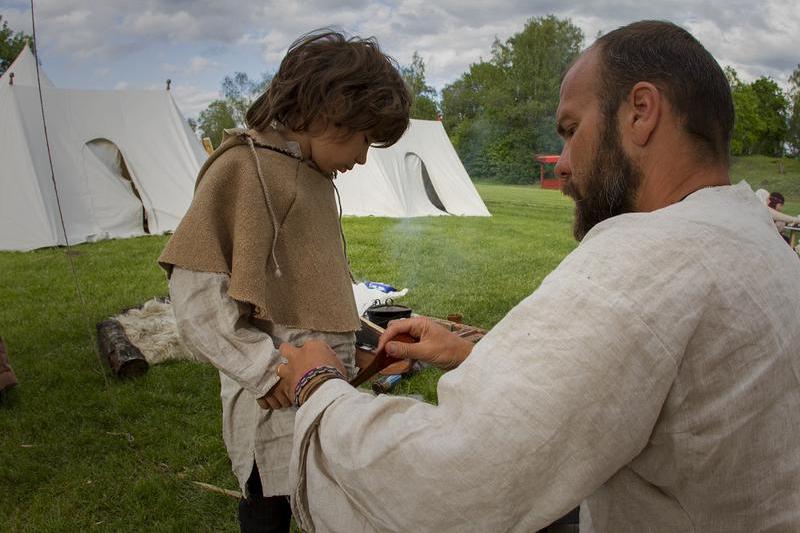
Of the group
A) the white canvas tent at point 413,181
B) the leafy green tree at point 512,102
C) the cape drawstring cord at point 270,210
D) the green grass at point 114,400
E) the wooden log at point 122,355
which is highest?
the leafy green tree at point 512,102

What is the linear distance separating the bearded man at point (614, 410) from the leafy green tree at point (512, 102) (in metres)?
26.3

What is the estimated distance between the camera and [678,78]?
1.05 metres

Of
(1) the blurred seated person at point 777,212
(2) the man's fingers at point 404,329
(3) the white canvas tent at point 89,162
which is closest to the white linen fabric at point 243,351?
(2) the man's fingers at point 404,329

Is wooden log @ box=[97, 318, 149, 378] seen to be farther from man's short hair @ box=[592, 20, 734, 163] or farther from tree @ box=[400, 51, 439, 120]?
tree @ box=[400, 51, 439, 120]

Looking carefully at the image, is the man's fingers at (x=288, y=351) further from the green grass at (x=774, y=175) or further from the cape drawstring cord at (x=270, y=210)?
the green grass at (x=774, y=175)

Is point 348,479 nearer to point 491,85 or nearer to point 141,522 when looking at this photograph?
point 141,522

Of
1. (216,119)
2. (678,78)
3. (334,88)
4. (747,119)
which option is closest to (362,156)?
(334,88)

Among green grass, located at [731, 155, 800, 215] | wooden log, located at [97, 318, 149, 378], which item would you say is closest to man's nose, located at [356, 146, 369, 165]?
wooden log, located at [97, 318, 149, 378]

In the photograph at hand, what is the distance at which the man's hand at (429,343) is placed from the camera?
1470 millimetres

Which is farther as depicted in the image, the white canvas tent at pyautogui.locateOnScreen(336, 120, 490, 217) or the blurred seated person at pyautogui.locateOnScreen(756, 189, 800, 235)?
the white canvas tent at pyautogui.locateOnScreen(336, 120, 490, 217)

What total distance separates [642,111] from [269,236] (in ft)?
3.18

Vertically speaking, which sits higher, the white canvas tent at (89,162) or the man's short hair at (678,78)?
the man's short hair at (678,78)

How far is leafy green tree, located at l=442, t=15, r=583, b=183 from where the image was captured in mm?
29906

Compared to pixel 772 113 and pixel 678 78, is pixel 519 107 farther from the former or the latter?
pixel 678 78
